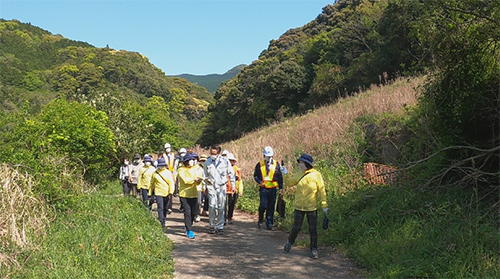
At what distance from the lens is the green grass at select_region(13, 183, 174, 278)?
616 centimetres

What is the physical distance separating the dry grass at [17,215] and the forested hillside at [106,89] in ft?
53.3

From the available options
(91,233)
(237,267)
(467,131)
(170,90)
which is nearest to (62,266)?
(91,233)

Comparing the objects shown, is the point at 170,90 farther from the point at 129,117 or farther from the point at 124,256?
the point at 124,256

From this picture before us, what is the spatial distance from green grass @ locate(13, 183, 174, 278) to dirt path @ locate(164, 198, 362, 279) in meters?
0.37

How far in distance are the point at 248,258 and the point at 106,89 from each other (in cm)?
6417

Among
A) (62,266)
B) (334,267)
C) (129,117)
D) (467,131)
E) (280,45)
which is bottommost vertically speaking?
(334,267)

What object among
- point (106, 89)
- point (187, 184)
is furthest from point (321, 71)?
point (106, 89)

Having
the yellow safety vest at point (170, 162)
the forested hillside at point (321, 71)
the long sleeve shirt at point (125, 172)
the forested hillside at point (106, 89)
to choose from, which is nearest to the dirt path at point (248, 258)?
the yellow safety vest at point (170, 162)

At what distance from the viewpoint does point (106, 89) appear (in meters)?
67.1

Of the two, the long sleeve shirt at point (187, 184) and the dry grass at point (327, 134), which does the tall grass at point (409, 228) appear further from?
the long sleeve shirt at point (187, 184)

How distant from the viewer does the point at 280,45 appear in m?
60.7

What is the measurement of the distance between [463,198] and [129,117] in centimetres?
A: 2244

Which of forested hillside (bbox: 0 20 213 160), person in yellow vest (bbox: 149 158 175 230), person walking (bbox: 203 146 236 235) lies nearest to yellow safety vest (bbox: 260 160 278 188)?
person walking (bbox: 203 146 236 235)

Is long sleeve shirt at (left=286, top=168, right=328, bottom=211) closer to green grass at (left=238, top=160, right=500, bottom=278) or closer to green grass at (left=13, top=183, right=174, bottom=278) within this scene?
green grass at (left=238, top=160, right=500, bottom=278)
